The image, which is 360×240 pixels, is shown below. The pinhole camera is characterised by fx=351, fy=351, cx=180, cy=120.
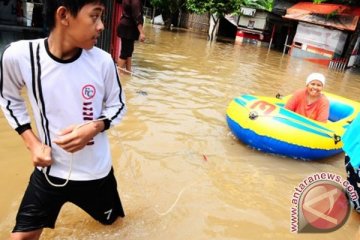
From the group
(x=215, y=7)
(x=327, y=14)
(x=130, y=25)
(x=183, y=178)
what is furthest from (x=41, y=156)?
(x=215, y=7)

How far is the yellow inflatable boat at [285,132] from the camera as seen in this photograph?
4.36m

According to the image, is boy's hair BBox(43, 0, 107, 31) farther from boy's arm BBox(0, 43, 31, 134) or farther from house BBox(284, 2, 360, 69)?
house BBox(284, 2, 360, 69)

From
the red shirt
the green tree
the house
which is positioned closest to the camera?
the red shirt

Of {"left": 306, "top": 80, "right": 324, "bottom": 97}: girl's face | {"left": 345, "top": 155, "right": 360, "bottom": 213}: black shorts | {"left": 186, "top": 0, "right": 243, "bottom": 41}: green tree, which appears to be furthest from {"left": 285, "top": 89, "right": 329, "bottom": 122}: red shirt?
{"left": 186, "top": 0, "right": 243, "bottom": 41}: green tree

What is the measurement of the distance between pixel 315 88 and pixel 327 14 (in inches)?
483

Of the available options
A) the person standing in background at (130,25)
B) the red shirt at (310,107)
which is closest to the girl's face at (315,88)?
the red shirt at (310,107)

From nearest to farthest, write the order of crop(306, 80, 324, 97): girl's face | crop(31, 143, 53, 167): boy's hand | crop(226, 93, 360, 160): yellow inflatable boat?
1. crop(31, 143, 53, 167): boy's hand
2. crop(226, 93, 360, 160): yellow inflatable boat
3. crop(306, 80, 324, 97): girl's face

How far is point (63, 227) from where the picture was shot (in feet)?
8.55

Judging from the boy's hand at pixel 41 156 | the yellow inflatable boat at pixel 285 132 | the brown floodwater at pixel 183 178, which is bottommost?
the brown floodwater at pixel 183 178

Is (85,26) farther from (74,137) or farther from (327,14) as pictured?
(327,14)

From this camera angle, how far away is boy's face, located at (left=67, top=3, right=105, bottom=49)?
1.50 metres

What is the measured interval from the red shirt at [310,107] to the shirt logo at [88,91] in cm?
391

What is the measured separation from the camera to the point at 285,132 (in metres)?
4.37

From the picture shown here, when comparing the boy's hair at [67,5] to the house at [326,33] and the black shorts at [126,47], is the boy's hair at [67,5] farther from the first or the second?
the house at [326,33]
